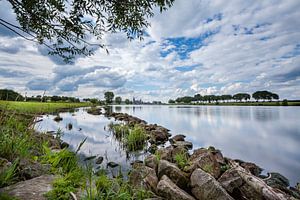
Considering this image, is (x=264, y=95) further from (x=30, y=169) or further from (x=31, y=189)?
(x=31, y=189)

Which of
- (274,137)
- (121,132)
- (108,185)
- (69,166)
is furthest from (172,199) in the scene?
(274,137)

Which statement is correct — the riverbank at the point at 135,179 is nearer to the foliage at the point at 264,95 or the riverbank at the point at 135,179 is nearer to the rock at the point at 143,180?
the rock at the point at 143,180

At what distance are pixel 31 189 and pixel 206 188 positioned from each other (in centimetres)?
317

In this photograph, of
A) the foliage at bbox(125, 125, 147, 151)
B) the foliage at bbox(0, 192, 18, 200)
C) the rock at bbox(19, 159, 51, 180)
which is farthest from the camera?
the foliage at bbox(125, 125, 147, 151)

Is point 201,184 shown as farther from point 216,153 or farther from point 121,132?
point 121,132

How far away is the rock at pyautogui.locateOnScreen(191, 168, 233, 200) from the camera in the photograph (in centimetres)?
373

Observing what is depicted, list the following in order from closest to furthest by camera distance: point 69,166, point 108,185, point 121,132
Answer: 1. point 108,185
2. point 69,166
3. point 121,132

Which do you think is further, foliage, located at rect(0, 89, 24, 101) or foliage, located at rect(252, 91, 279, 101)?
foliage, located at rect(252, 91, 279, 101)

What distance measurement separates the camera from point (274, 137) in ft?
50.8

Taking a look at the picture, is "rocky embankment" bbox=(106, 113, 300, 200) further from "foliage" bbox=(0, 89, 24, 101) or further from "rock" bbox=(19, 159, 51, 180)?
"foliage" bbox=(0, 89, 24, 101)

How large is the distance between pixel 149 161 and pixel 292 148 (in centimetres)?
1108

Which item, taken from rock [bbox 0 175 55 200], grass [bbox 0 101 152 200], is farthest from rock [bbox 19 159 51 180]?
rock [bbox 0 175 55 200]

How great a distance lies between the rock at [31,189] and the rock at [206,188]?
2.95 meters

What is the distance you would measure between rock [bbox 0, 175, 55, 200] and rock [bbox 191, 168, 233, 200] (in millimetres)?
2950
